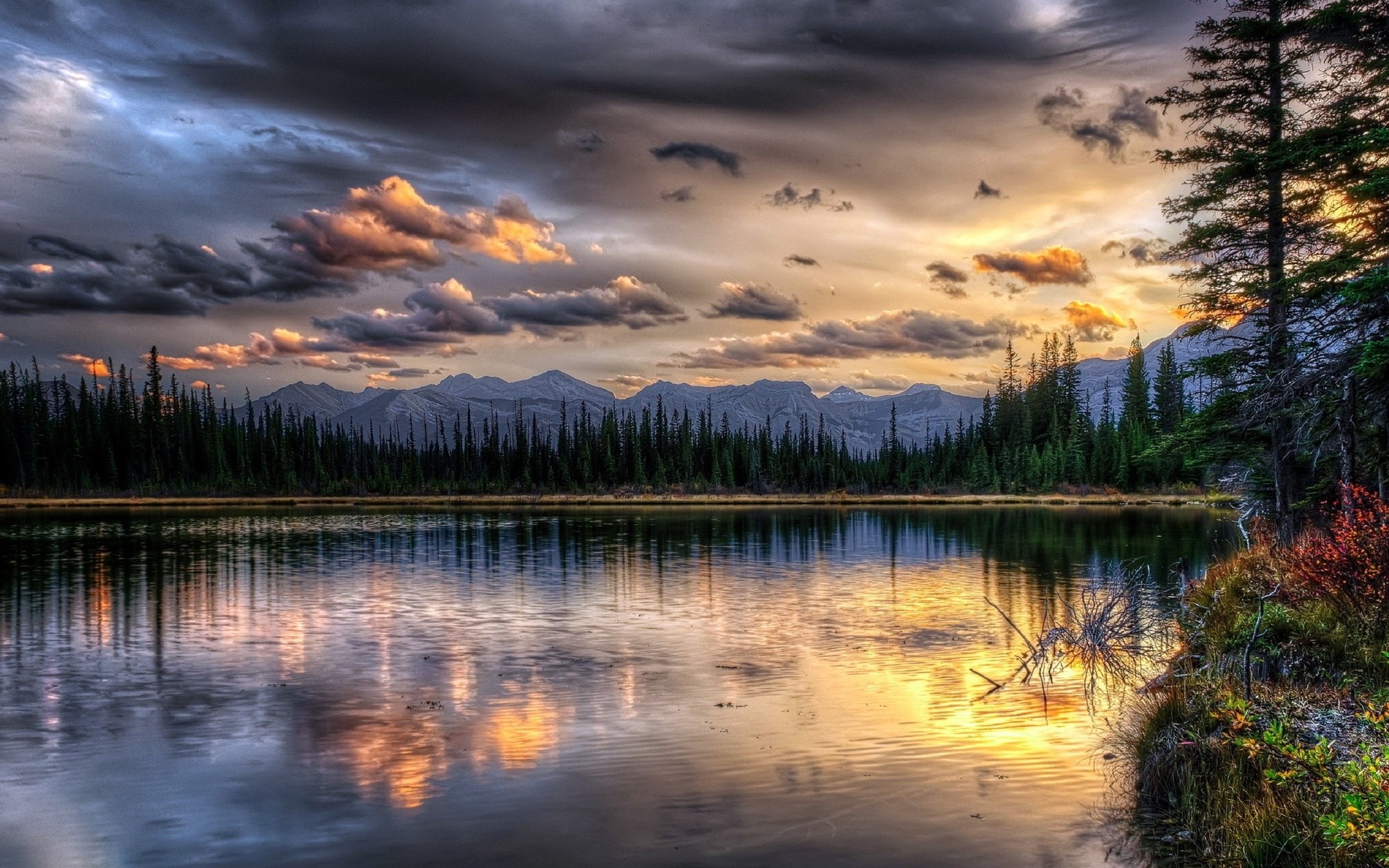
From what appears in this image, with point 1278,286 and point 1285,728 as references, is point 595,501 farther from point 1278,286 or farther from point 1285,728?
point 1285,728

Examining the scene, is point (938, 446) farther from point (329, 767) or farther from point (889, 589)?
point (329, 767)

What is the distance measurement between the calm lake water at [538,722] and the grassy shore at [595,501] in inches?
3206

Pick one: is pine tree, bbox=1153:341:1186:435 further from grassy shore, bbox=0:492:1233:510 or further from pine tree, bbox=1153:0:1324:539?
pine tree, bbox=1153:0:1324:539

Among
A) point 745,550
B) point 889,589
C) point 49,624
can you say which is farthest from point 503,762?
point 745,550

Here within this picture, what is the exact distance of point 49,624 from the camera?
28688 millimetres

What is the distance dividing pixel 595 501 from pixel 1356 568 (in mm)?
117941

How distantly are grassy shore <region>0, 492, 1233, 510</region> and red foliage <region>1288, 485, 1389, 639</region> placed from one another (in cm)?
10271

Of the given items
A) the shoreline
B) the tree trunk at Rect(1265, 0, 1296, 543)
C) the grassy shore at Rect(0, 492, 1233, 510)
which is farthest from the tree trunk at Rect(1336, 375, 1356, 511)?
the grassy shore at Rect(0, 492, 1233, 510)

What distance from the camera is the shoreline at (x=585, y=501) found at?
115m

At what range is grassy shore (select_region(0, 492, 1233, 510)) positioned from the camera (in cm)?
11575

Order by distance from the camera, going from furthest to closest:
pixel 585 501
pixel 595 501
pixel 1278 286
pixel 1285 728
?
pixel 595 501, pixel 585 501, pixel 1278 286, pixel 1285 728

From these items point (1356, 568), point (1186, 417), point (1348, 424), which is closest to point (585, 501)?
point (1186, 417)

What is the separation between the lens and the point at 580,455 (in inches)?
6334

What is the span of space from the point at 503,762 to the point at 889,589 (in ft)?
81.6
